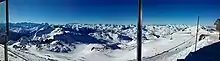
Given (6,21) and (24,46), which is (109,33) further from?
(6,21)

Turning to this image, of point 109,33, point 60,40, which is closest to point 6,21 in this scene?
point 109,33

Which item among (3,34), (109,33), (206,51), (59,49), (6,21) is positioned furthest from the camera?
(59,49)

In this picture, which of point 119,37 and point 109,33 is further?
point 119,37

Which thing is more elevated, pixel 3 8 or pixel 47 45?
pixel 3 8

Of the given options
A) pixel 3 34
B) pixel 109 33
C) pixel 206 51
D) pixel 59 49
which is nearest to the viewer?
pixel 3 34

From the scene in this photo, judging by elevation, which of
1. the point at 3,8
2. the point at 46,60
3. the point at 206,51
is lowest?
the point at 46,60

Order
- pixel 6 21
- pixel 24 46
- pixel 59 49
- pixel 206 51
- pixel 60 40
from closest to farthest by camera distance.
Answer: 1. pixel 6 21
2. pixel 206 51
3. pixel 24 46
4. pixel 59 49
5. pixel 60 40

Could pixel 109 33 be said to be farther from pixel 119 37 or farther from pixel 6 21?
pixel 6 21

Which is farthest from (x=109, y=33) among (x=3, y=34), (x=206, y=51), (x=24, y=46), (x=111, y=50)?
(x=3, y=34)

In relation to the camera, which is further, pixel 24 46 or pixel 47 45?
pixel 47 45
